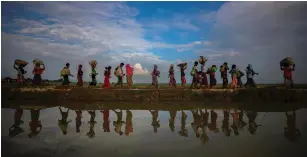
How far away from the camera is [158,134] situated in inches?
195

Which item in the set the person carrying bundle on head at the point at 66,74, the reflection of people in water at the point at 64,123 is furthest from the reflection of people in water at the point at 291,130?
the person carrying bundle on head at the point at 66,74

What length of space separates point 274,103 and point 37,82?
33.2 ft

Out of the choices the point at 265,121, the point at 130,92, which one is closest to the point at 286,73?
the point at 265,121

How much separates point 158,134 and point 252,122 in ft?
8.08

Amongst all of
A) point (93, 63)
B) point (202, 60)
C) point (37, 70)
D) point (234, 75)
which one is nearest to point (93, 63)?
point (93, 63)

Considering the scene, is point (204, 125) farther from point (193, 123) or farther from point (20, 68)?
point (20, 68)

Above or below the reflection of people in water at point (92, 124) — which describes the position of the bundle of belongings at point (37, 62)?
above

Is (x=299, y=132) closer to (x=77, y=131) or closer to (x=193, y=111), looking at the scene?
(x=193, y=111)

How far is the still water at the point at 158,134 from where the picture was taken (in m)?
4.14

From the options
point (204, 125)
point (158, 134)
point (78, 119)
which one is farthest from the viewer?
point (78, 119)

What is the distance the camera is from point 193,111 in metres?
7.24

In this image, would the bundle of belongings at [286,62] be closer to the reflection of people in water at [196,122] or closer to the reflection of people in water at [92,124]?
the reflection of people in water at [196,122]

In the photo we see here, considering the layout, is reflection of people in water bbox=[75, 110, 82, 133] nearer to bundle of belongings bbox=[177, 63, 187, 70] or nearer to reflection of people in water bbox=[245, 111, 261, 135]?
reflection of people in water bbox=[245, 111, 261, 135]

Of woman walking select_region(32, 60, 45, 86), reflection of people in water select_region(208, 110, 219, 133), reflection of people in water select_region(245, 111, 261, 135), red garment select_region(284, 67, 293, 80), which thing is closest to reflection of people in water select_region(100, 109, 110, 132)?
reflection of people in water select_region(208, 110, 219, 133)
